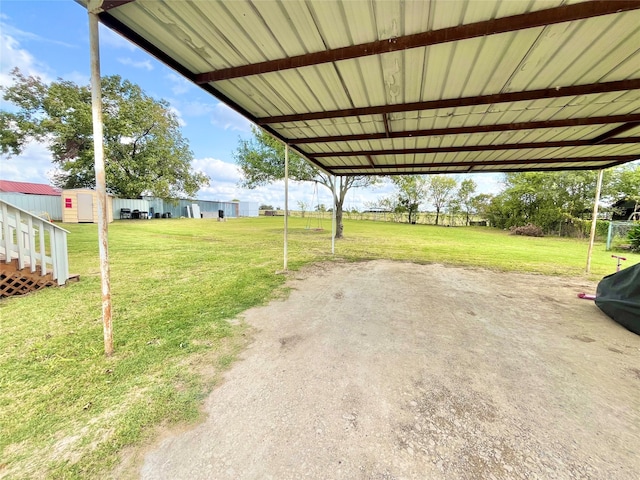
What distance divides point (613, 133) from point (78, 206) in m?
22.4

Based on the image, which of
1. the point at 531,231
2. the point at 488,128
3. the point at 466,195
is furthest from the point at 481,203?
the point at 488,128

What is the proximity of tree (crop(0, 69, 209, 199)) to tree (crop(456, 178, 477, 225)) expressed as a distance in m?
26.5

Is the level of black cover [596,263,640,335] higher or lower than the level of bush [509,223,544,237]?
lower

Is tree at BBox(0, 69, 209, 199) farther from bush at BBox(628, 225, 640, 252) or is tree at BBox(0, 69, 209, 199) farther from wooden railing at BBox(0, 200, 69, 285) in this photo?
bush at BBox(628, 225, 640, 252)

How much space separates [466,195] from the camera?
26.4 m

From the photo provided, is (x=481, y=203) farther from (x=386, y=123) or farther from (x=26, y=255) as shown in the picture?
(x=26, y=255)

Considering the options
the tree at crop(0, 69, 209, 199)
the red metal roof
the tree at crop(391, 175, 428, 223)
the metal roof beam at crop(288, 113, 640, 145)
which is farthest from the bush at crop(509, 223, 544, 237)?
the red metal roof

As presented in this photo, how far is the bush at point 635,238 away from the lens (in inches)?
388

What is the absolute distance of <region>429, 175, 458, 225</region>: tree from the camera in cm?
2714

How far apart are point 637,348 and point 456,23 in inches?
142

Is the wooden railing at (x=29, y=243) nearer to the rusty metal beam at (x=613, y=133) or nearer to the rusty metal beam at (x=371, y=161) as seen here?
the rusty metal beam at (x=371, y=161)

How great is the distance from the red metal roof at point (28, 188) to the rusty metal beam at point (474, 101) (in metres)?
30.4

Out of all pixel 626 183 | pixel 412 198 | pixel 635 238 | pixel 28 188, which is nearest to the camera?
pixel 635 238

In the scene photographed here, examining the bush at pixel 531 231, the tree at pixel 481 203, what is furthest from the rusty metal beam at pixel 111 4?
the tree at pixel 481 203
